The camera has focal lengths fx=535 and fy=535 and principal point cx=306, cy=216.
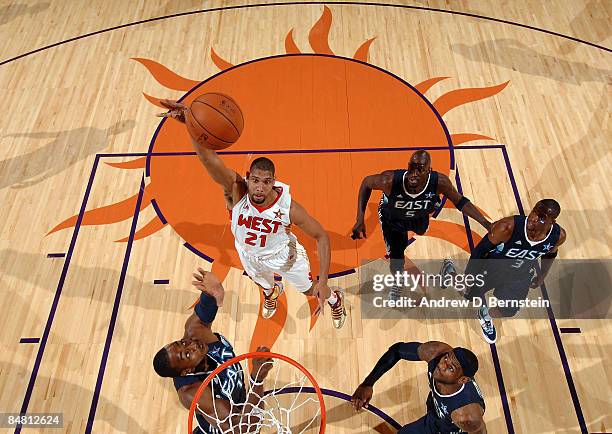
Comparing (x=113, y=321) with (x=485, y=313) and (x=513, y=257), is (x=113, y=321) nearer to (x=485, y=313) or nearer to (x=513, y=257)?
(x=485, y=313)

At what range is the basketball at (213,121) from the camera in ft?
13.6

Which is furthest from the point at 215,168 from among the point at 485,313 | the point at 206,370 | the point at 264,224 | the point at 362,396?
the point at 485,313

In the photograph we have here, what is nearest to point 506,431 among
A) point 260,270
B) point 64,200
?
point 260,270

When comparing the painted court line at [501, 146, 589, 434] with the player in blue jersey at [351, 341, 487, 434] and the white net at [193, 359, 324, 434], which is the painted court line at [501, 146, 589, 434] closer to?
the player in blue jersey at [351, 341, 487, 434]

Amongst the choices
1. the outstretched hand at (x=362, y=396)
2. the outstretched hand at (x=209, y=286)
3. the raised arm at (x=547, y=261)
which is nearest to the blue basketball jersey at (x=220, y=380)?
the outstretched hand at (x=209, y=286)

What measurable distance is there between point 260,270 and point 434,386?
5.29 ft

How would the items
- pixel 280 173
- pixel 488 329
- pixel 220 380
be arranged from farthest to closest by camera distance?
1. pixel 280 173
2. pixel 488 329
3. pixel 220 380

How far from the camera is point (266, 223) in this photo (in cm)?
388

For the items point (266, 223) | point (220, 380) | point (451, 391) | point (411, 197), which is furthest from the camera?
point (411, 197)

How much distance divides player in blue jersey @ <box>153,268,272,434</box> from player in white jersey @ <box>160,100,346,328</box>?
17.5 inches

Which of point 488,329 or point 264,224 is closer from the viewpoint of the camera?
point 264,224

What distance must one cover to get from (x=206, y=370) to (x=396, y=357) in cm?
128

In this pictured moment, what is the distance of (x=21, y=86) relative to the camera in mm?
6816

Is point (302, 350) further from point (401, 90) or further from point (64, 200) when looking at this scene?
point (401, 90)
